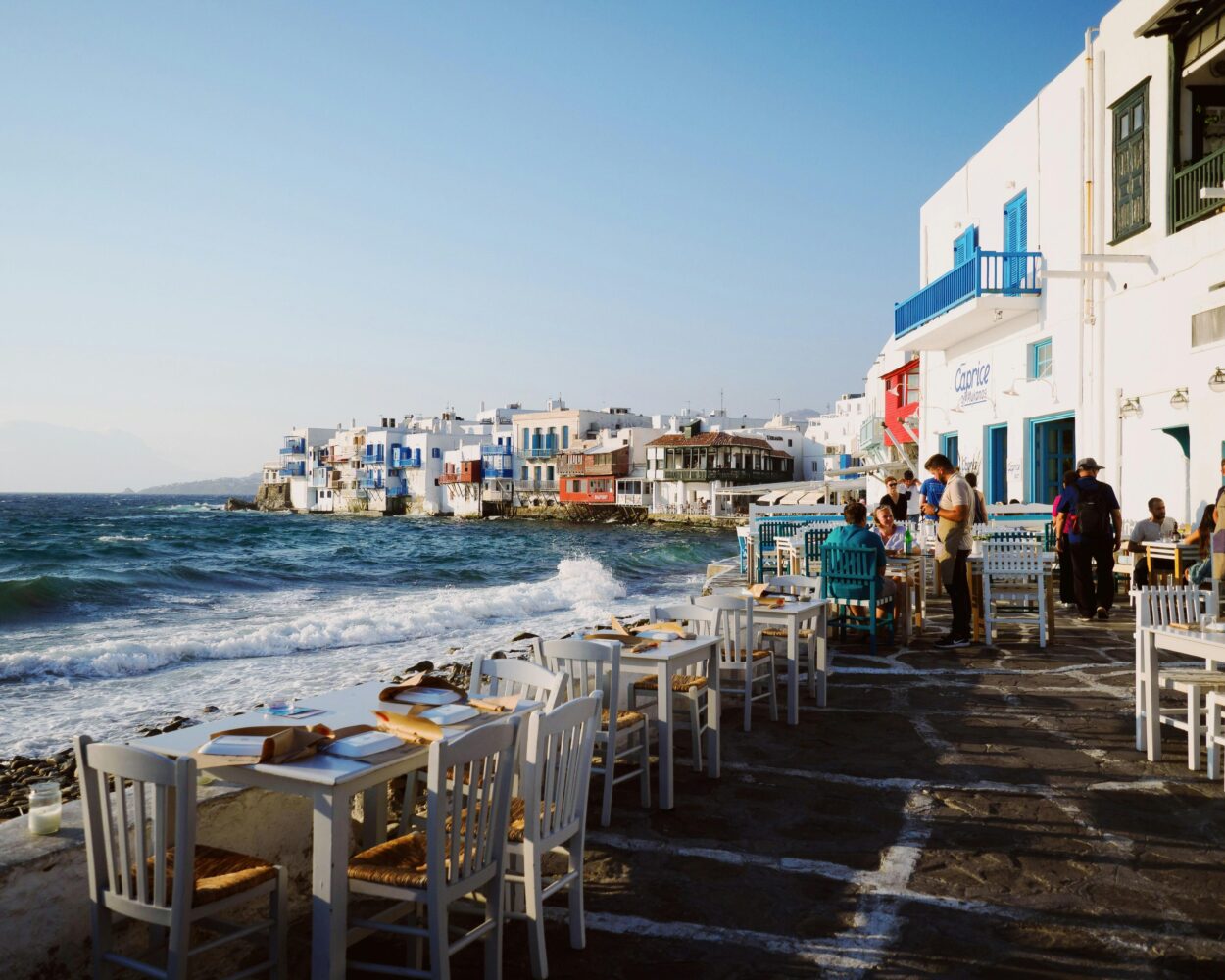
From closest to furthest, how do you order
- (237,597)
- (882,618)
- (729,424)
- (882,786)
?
(882,786) → (882,618) → (237,597) → (729,424)

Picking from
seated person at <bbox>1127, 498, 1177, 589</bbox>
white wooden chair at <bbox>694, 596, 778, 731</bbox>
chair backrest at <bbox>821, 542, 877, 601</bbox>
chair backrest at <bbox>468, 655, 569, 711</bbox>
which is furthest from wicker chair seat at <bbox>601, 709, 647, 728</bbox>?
seated person at <bbox>1127, 498, 1177, 589</bbox>

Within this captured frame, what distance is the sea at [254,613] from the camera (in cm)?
1153

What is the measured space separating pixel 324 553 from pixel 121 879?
138ft

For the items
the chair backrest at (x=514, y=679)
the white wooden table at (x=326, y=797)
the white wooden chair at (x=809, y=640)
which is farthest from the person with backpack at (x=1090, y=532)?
the white wooden table at (x=326, y=797)

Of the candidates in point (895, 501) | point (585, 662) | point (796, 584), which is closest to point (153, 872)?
point (585, 662)

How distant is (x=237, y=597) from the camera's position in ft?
82.4

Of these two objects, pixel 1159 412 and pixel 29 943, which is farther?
pixel 1159 412

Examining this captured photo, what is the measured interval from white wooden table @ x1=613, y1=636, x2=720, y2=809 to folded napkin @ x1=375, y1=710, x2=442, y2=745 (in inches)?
66.7

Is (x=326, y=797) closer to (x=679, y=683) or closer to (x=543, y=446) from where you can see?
(x=679, y=683)

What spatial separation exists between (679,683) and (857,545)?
3418mm

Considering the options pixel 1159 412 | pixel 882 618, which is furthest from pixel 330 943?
pixel 1159 412

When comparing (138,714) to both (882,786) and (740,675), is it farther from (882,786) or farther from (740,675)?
(882,786)

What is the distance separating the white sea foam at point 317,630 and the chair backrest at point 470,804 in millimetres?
A: 11760

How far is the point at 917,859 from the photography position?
406 centimetres
